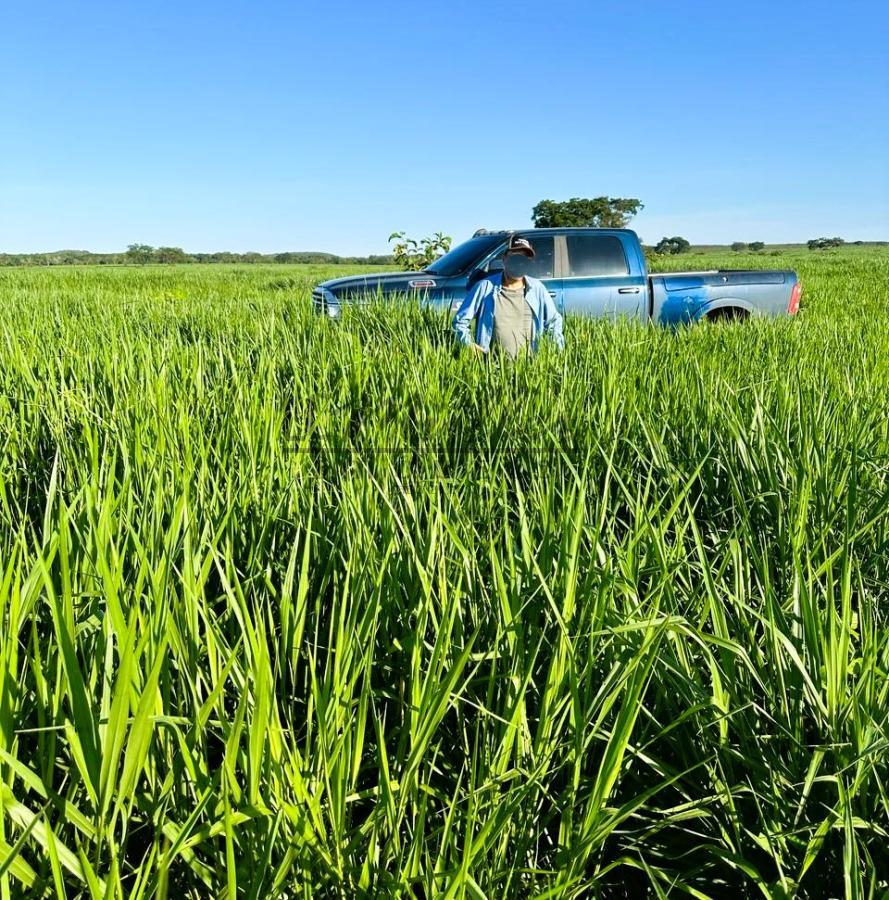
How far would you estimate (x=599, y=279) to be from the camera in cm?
792

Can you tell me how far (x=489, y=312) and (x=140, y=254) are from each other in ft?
281

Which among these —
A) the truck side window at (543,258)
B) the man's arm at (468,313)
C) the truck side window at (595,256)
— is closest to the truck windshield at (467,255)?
the truck side window at (543,258)

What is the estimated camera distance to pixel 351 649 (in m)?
1.01

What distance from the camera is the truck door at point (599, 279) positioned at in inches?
309

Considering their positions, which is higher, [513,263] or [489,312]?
[513,263]

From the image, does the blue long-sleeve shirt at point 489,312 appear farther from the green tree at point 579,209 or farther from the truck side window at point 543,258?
the green tree at point 579,209

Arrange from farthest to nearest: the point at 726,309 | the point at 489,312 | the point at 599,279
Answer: the point at 726,309
the point at 599,279
the point at 489,312

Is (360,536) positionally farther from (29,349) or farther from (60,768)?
(29,349)

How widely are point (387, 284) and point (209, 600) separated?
6565 mm

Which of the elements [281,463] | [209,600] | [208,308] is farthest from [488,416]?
[208,308]

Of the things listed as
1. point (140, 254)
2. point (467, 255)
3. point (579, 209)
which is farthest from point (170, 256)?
point (467, 255)

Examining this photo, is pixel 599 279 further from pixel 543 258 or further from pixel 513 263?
pixel 513 263

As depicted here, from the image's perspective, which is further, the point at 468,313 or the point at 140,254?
the point at 140,254

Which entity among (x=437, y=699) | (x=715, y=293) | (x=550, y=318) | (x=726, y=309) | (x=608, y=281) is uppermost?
(x=608, y=281)
